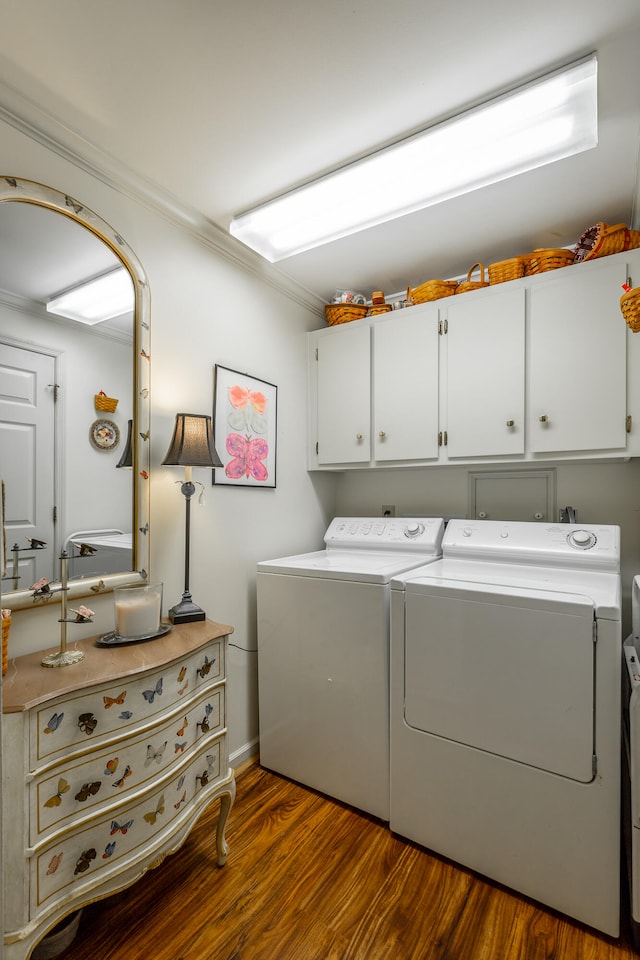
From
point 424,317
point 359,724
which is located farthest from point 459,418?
point 359,724

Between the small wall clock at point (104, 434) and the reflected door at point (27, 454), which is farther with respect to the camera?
the small wall clock at point (104, 434)

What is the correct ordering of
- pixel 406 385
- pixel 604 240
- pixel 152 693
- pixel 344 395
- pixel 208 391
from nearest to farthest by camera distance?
pixel 152 693 < pixel 604 240 < pixel 208 391 < pixel 406 385 < pixel 344 395

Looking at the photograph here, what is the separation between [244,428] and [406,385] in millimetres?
867

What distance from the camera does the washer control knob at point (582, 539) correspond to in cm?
188

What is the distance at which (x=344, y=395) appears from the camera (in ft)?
8.61

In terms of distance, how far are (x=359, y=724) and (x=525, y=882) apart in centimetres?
71

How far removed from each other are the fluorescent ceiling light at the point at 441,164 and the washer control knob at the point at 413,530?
1.43 meters

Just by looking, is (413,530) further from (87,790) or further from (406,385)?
(87,790)

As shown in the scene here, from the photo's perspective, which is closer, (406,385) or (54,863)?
(54,863)

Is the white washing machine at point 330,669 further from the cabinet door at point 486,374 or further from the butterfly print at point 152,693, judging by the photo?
the butterfly print at point 152,693

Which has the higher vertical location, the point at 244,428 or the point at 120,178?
the point at 120,178

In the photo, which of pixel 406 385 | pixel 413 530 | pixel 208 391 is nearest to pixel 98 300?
pixel 208 391

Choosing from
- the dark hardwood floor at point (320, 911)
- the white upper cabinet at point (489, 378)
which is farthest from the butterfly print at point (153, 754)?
the white upper cabinet at point (489, 378)

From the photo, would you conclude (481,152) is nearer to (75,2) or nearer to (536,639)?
(75,2)
